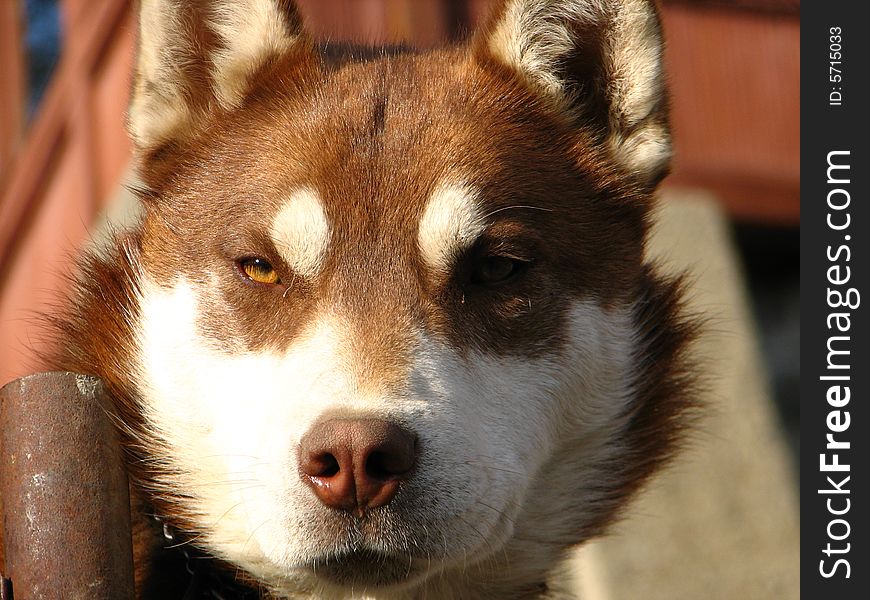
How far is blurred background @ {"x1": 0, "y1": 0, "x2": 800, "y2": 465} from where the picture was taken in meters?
9.70

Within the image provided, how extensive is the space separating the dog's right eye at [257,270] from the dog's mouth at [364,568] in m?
0.87

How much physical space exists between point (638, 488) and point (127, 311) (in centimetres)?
184

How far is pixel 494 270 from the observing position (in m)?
3.46

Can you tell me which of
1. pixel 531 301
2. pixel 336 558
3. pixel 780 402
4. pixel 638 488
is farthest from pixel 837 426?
pixel 780 402

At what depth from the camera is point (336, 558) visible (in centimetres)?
297

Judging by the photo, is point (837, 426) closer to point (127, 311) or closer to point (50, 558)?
point (127, 311)

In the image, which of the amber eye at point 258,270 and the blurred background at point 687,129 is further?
the blurred background at point 687,129

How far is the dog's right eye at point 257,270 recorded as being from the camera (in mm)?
3398

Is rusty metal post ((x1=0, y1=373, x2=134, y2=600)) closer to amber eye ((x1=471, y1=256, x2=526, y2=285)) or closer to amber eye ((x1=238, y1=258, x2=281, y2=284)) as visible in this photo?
amber eye ((x1=238, y1=258, x2=281, y2=284))

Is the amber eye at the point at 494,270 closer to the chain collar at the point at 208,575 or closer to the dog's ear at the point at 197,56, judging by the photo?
the dog's ear at the point at 197,56

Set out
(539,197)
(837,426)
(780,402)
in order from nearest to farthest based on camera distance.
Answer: (539,197) < (837,426) < (780,402)

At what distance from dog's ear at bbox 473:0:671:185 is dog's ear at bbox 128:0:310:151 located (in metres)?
0.71

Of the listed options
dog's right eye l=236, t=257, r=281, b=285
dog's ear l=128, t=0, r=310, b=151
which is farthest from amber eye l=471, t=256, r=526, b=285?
dog's ear l=128, t=0, r=310, b=151

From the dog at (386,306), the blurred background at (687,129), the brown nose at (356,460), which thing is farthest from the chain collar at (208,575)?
the blurred background at (687,129)
